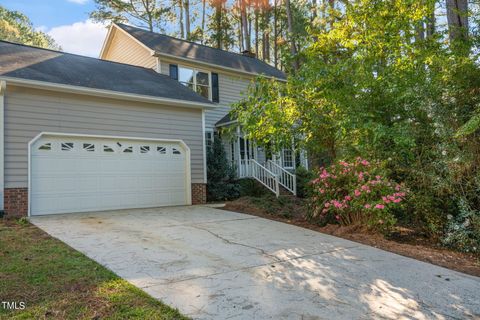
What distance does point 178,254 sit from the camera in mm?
4840

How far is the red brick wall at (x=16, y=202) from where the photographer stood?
7.86 meters

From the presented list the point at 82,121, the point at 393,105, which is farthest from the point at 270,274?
the point at 82,121

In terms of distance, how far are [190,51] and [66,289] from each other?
1354 cm

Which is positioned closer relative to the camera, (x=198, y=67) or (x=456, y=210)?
(x=456, y=210)

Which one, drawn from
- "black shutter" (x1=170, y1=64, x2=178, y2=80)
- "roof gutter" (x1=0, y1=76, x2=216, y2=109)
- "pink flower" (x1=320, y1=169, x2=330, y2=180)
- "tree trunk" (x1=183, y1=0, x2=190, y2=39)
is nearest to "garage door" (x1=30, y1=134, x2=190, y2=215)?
"roof gutter" (x1=0, y1=76, x2=216, y2=109)

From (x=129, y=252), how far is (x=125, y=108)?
19.7ft

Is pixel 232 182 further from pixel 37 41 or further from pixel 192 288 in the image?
pixel 37 41

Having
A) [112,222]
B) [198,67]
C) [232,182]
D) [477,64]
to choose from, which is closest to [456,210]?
[477,64]

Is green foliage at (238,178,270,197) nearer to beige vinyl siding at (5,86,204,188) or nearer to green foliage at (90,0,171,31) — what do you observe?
beige vinyl siding at (5,86,204,188)

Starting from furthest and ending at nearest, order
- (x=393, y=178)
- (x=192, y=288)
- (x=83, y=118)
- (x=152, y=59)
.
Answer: (x=152, y=59)
(x=83, y=118)
(x=393, y=178)
(x=192, y=288)

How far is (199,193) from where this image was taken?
11.2 meters

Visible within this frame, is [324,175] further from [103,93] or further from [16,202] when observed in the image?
[16,202]

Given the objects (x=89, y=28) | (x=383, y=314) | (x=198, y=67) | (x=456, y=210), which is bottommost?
(x=383, y=314)

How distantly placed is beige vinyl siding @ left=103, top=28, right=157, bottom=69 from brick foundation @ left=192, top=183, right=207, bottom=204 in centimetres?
574
